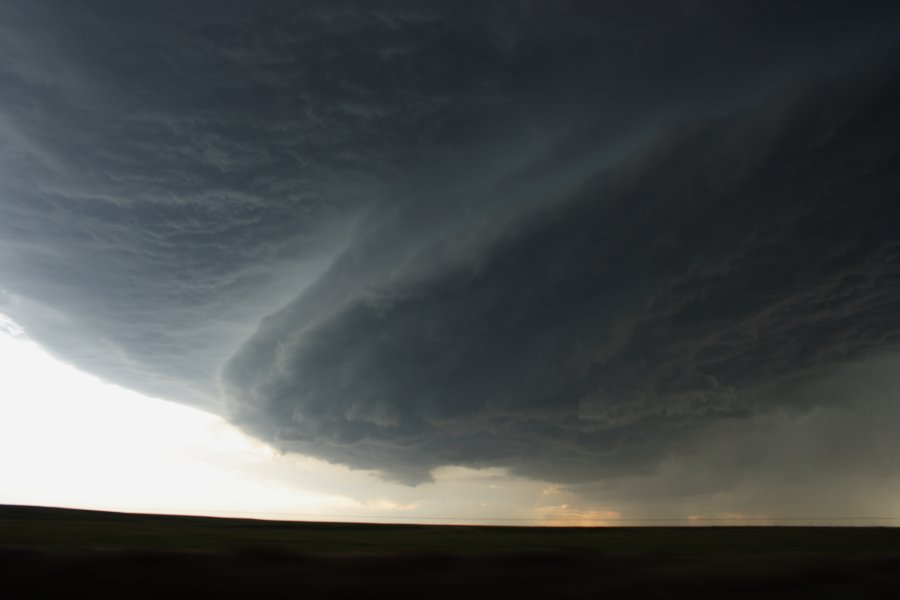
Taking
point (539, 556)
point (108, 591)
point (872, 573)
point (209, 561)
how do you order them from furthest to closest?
point (539, 556), point (872, 573), point (209, 561), point (108, 591)

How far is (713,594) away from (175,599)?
36.6 ft

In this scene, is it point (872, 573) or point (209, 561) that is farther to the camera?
point (872, 573)

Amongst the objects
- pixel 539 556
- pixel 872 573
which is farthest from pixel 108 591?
pixel 872 573

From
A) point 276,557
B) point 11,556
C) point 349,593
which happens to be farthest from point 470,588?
point 11,556

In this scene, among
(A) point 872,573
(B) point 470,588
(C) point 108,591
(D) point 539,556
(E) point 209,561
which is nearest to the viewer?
(C) point 108,591

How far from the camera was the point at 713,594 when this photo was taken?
12461mm

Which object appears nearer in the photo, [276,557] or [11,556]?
[11,556]

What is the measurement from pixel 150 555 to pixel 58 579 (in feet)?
6.06

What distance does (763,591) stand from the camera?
12664mm

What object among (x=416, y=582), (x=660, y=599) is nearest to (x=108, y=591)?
(x=416, y=582)

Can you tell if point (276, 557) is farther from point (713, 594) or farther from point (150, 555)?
point (713, 594)

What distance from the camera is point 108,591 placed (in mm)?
11508

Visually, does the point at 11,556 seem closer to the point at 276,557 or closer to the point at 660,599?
the point at 276,557

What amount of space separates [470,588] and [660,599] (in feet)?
12.9
